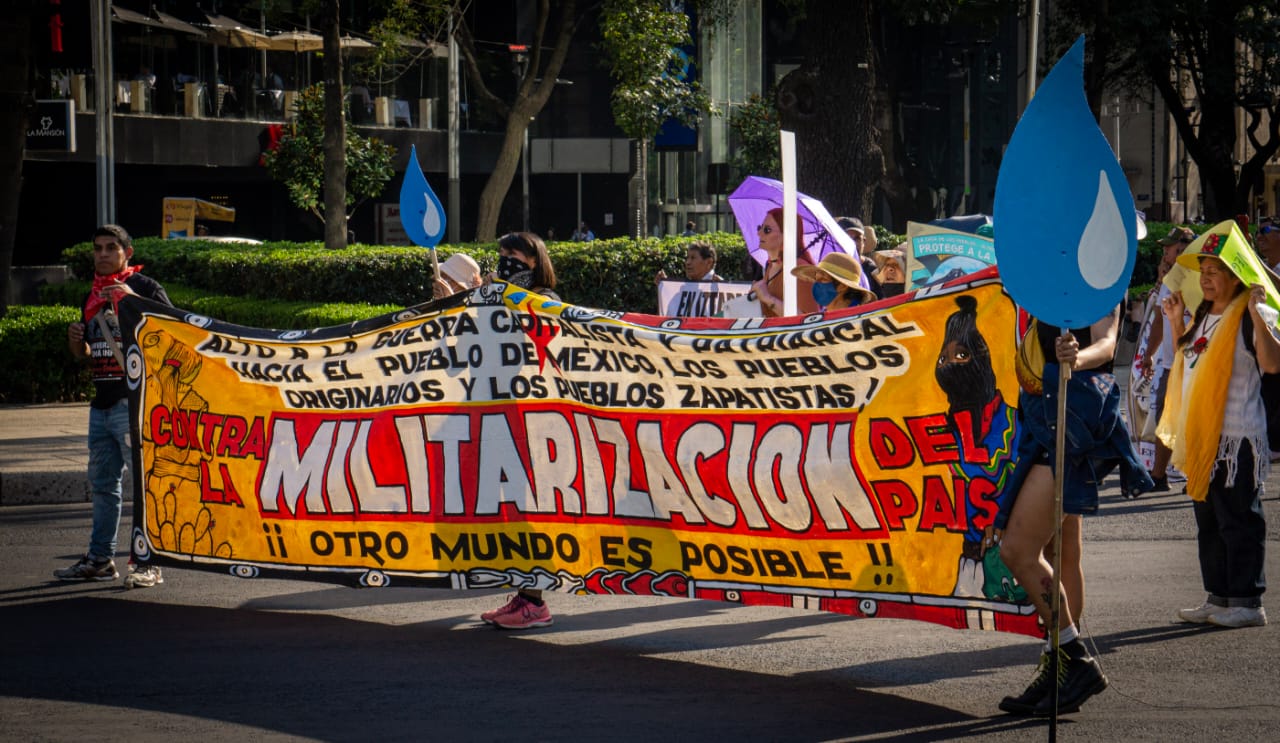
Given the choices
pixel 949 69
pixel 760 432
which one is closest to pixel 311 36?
pixel 949 69

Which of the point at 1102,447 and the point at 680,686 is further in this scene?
the point at 680,686

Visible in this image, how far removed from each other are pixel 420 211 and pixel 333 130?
32.7ft

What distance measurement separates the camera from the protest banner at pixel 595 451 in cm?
626

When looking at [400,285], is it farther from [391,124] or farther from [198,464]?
[391,124]

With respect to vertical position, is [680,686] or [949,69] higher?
[949,69]

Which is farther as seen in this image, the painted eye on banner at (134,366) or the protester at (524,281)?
the painted eye on banner at (134,366)

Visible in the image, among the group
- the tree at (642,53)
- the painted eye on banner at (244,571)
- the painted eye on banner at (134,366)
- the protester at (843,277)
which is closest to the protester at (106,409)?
the painted eye on banner at (134,366)

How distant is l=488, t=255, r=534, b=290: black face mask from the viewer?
25.0ft

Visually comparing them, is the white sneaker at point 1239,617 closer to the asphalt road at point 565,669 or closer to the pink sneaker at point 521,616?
the asphalt road at point 565,669

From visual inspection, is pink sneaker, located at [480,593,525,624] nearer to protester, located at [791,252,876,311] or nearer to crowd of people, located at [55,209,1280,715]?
crowd of people, located at [55,209,1280,715]

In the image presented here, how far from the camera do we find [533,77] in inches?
1168

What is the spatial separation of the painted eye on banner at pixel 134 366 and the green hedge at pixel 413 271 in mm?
10935

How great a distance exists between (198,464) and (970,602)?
12.4 feet

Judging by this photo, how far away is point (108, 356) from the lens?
8531mm
